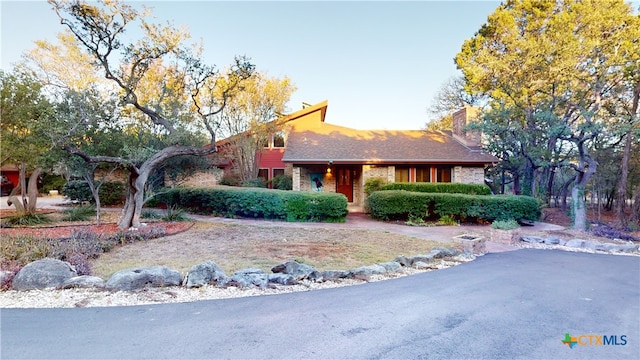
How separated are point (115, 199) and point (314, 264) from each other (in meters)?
14.0

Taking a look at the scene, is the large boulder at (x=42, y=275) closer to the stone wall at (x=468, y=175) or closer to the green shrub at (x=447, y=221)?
the green shrub at (x=447, y=221)

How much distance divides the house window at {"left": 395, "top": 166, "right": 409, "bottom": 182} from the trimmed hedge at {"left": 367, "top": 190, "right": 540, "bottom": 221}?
3.23m

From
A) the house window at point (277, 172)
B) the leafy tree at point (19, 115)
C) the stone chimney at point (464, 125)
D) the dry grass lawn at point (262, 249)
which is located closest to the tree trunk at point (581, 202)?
the stone chimney at point (464, 125)

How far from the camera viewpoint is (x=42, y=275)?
452 cm

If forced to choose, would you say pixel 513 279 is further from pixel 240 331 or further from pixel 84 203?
pixel 84 203

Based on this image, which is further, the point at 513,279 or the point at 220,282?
the point at 513,279

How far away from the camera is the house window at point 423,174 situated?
51.1 feet

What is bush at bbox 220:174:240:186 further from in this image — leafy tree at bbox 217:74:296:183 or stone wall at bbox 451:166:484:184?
stone wall at bbox 451:166:484:184

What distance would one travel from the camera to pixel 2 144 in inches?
337

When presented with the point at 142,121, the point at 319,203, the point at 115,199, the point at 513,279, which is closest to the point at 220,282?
the point at 513,279

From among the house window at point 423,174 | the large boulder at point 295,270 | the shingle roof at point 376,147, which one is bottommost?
the large boulder at point 295,270

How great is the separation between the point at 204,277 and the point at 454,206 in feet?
32.4

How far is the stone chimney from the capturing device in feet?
53.6

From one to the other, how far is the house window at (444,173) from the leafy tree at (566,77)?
3.20 m
